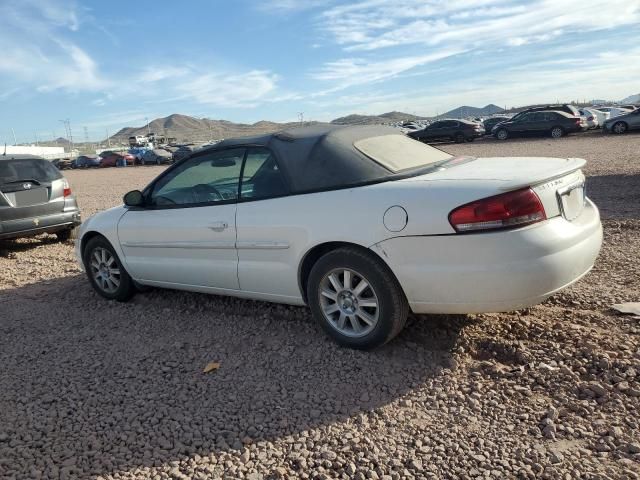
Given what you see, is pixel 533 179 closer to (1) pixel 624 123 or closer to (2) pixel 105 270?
(2) pixel 105 270

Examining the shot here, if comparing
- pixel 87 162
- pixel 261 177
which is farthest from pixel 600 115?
pixel 87 162

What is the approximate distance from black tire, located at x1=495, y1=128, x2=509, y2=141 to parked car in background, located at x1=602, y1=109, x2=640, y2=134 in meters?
5.21

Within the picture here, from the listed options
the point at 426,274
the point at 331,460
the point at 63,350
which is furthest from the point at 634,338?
the point at 63,350

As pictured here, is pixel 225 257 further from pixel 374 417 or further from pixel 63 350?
pixel 374 417

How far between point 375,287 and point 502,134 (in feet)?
102

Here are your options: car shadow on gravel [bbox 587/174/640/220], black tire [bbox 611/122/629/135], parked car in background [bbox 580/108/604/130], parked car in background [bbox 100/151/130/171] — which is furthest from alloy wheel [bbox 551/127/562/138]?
parked car in background [bbox 100/151/130/171]

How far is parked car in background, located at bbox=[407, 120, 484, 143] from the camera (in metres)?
33.0

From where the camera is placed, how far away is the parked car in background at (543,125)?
96.7ft

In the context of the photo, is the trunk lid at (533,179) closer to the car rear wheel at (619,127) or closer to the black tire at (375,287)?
the black tire at (375,287)

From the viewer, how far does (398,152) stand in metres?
4.27

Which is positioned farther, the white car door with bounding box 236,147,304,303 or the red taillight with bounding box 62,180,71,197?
the red taillight with bounding box 62,180,71,197

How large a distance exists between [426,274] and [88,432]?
2204 millimetres

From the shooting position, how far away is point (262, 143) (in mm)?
4402

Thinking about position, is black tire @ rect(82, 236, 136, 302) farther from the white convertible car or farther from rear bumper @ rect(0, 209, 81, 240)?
rear bumper @ rect(0, 209, 81, 240)
